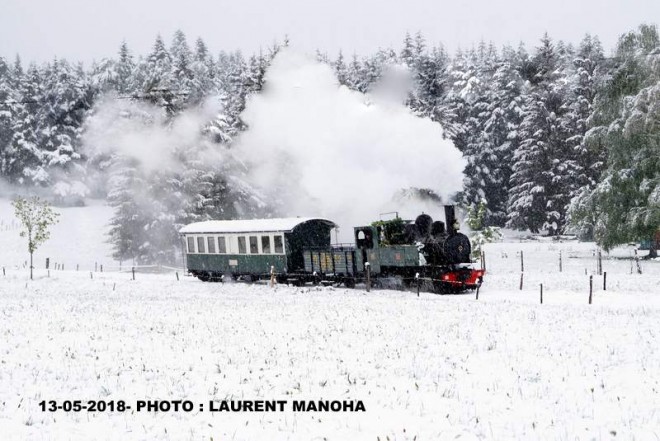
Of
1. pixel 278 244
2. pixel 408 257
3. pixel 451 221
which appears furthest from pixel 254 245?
pixel 451 221

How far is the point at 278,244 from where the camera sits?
28141mm

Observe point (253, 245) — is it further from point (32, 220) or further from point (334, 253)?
point (32, 220)

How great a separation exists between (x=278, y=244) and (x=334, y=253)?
10.2ft

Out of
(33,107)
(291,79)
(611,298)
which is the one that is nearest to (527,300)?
(611,298)

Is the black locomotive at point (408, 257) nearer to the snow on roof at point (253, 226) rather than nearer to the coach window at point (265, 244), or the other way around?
the snow on roof at point (253, 226)

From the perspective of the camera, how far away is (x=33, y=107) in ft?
217

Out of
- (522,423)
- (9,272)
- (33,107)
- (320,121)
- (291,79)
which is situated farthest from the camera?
(33,107)

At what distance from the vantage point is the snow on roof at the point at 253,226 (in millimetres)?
28328

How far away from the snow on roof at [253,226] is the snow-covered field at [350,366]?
8.33m

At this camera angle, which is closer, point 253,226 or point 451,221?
point 451,221

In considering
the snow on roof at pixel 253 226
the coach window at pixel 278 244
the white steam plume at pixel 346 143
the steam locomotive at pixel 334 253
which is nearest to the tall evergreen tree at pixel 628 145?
the white steam plume at pixel 346 143

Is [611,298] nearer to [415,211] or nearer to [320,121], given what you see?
[415,211]

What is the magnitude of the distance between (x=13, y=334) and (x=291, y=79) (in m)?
23.4

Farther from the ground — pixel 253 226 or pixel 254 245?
pixel 253 226
